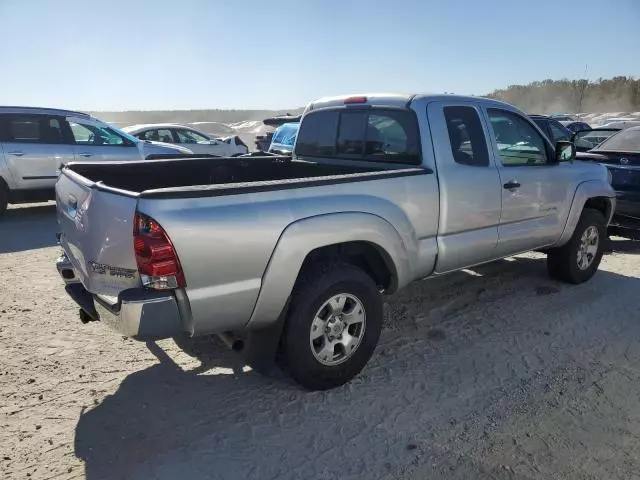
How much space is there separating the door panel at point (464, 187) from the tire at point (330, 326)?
2.86ft

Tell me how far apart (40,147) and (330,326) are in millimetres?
7695

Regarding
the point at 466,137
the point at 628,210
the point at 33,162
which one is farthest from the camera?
the point at 33,162

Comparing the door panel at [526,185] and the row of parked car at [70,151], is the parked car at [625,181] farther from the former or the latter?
the door panel at [526,185]

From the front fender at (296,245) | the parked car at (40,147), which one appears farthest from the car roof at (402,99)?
the parked car at (40,147)

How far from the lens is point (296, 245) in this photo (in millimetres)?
2922

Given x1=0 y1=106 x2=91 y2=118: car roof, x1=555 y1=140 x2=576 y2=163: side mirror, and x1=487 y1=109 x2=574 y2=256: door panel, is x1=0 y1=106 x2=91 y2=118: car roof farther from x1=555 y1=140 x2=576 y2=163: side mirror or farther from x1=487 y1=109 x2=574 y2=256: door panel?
x1=555 y1=140 x2=576 y2=163: side mirror

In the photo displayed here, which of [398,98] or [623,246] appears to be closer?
[398,98]

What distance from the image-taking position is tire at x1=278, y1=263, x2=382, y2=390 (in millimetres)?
3084

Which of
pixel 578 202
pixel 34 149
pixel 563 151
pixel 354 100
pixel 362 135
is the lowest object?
pixel 578 202

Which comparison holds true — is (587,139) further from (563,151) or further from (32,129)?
(32,129)

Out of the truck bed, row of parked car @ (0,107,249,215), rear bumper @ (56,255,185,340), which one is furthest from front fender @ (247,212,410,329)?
row of parked car @ (0,107,249,215)

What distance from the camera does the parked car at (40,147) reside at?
28.0 ft

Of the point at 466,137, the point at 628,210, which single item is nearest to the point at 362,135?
the point at 466,137

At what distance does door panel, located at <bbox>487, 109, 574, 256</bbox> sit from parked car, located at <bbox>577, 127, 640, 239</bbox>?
7.97 feet
